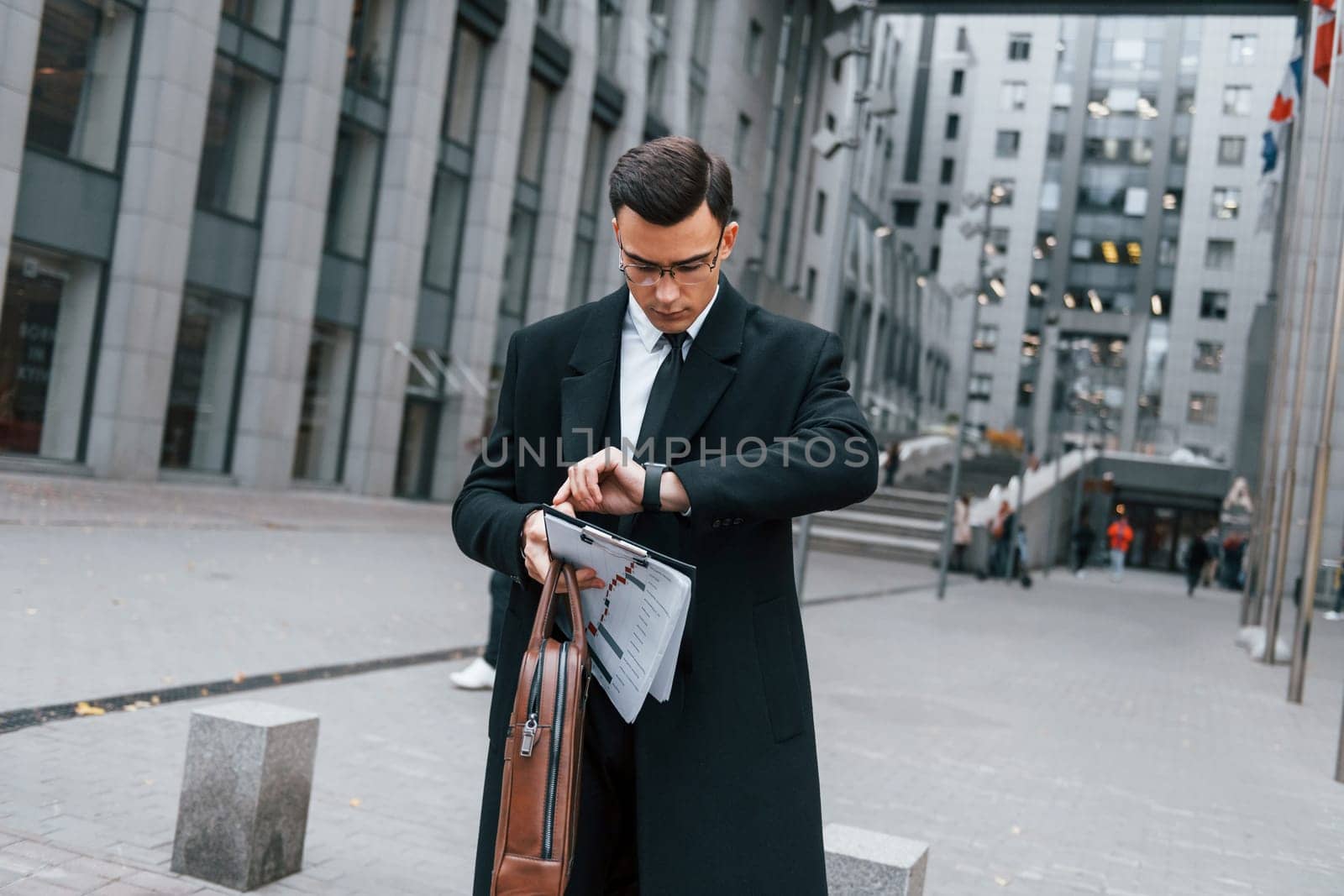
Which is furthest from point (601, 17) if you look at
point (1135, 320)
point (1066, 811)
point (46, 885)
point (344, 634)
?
point (1135, 320)

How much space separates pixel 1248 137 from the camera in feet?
240

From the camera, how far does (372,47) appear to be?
85.4 ft

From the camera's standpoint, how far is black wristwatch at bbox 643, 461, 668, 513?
1982 mm

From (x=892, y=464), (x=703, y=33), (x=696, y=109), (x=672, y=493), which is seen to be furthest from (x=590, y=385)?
(x=703, y=33)

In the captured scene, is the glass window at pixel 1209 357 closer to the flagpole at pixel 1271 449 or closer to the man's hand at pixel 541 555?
the flagpole at pixel 1271 449

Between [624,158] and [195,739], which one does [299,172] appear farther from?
[624,158]

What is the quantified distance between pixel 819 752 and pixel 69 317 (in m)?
15.9

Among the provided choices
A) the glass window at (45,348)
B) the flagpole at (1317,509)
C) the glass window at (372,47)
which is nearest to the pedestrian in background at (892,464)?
the glass window at (372,47)

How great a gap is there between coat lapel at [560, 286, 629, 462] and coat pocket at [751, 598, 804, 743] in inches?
16.2

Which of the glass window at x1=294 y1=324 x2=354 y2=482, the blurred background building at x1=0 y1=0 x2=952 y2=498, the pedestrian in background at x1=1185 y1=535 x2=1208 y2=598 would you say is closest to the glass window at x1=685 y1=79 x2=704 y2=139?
the blurred background building at x1=0 y1=0 x2=952 y2=498

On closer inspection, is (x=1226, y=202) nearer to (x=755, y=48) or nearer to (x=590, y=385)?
(x=755, y=48)

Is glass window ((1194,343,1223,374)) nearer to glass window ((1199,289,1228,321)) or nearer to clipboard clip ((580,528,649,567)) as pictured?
glass window ((1199,289,1228,321))

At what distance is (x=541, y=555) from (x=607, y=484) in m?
0.19

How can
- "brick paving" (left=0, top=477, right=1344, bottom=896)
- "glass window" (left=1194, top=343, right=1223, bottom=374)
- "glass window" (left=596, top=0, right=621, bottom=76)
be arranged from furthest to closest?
"glass window" (left=1194, top=343, right=1223, bottom=374), "glass window" (left=596, top=0, right=621, bottom=76), "brick paving" (left=0, top=477, right=1344, bottom=896)
